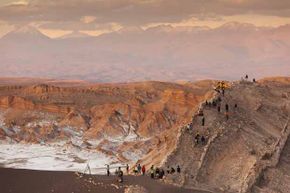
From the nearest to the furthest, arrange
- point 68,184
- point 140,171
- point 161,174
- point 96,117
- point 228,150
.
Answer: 1. point 68,184
2. point 161,174
3. point 140,171
4. point 228,150
5. point 96,117

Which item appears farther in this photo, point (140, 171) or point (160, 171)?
point (140, 171)

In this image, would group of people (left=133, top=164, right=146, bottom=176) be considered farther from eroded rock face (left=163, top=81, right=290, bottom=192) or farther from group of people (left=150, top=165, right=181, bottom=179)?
eroded rock face (left=163, top=81, right=290, bottom=192)

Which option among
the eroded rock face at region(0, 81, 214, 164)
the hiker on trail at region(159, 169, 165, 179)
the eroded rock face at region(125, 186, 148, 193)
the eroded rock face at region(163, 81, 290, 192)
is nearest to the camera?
the eroded rock face at region(125, 186, 148, 193)

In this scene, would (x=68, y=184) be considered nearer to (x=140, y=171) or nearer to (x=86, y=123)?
(x=140, y=171)

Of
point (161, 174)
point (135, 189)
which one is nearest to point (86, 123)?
point (161, 174)

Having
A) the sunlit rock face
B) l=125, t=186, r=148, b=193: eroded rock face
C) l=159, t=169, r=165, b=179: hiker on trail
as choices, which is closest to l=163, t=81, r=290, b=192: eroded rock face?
l=159, t=169, r=165, b=179: hiker on trail

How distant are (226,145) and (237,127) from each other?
10.7 ft

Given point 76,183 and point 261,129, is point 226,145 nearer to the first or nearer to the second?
point 261,129

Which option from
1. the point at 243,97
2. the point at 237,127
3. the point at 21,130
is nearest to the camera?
the point at 237,127

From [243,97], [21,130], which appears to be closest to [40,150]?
[21,130]

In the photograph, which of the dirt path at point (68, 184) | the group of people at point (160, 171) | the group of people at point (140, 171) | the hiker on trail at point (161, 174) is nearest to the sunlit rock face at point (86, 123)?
the dirt path at point (68, 184)

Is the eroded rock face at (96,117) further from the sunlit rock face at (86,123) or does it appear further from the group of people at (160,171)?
the group of people at (160,171)

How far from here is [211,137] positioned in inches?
1640

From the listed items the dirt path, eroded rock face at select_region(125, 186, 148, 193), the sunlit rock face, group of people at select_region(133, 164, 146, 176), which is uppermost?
group of people at select_region(133, 164, 146, 176)
